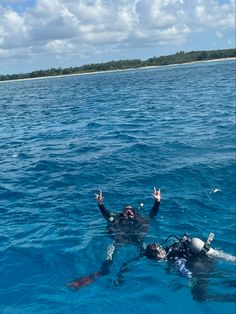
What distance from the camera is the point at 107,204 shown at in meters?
15.4

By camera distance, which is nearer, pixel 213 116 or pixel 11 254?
pixel 11 254

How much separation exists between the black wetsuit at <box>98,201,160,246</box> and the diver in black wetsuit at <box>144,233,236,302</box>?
1510 mm

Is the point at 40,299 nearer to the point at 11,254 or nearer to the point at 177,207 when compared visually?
the point at 11,254

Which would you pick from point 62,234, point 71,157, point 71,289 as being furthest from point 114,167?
point 71,289

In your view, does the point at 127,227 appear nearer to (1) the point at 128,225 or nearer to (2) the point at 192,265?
(1) the point at 128,225

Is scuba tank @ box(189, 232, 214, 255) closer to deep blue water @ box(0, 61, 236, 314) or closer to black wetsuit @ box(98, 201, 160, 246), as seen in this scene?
deep blue water @ box(0, 61, 236, 314)

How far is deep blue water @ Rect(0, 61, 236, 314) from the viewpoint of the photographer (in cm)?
984

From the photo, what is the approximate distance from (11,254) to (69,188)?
18.0 feet

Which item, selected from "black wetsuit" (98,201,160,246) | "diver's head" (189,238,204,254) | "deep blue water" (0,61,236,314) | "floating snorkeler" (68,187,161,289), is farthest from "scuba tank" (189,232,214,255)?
"black wetsuit" (98,201,160,246)

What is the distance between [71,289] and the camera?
10.1 m

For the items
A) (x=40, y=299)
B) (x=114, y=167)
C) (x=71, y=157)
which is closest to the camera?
(x=40, y=299)

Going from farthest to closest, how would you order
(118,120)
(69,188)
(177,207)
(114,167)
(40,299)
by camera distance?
(118,120) < (114,167) < (69,188) < (177,207) < (40,299)

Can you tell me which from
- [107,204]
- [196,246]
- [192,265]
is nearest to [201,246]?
[196,246]

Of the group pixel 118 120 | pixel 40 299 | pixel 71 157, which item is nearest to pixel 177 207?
pixel 40 299
